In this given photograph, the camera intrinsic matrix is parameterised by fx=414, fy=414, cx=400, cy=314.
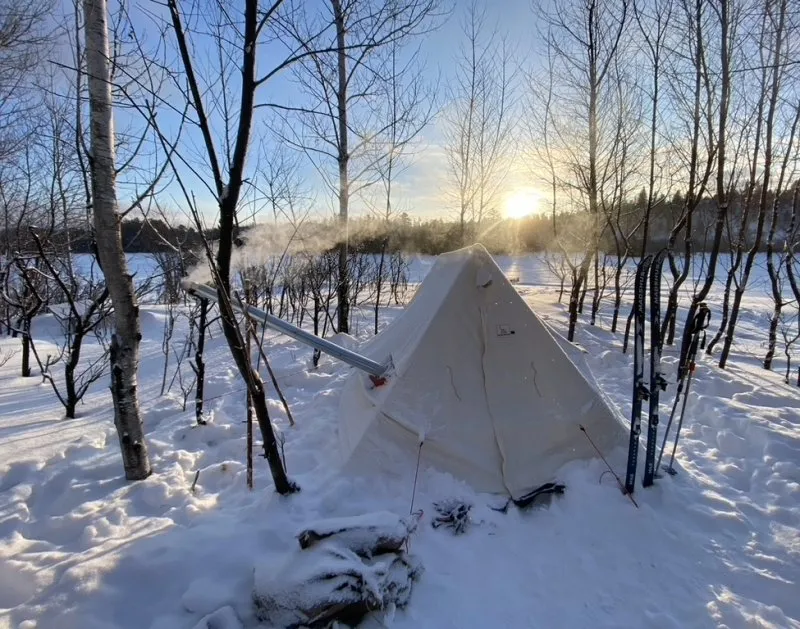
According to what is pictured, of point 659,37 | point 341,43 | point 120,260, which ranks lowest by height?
point 120,260

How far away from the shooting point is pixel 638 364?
275 cm

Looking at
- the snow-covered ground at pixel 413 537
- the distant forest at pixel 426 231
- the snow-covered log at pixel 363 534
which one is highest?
the distant forest at pixel 426 231

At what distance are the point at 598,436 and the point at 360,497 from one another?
183cm

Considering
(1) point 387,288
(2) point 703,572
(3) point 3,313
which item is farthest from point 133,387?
(1) point 387,288

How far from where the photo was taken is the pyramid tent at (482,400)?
116 inches

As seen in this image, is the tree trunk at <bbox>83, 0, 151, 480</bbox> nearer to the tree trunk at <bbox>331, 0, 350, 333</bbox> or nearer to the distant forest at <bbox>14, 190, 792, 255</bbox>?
the distant forest at <bbox>14, 190, 792, 255</bbox>

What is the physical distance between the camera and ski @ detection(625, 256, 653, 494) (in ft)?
8.80

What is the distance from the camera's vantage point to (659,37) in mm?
6547

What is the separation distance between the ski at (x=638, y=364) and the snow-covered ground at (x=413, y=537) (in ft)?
0.64

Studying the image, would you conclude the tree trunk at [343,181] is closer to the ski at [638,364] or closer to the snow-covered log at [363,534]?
the ski at [638,364]

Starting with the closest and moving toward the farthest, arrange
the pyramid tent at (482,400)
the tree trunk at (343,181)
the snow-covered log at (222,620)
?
the snow-covered log at (222,620), the pyramid tent at (482,400), the tree trunk at (343,181)

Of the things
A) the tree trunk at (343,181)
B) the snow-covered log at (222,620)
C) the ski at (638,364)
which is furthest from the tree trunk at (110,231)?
the tree trunk at (343,181)

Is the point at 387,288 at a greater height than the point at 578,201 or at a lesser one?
lesser

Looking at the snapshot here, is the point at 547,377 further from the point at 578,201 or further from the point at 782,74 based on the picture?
the point at 578,201
